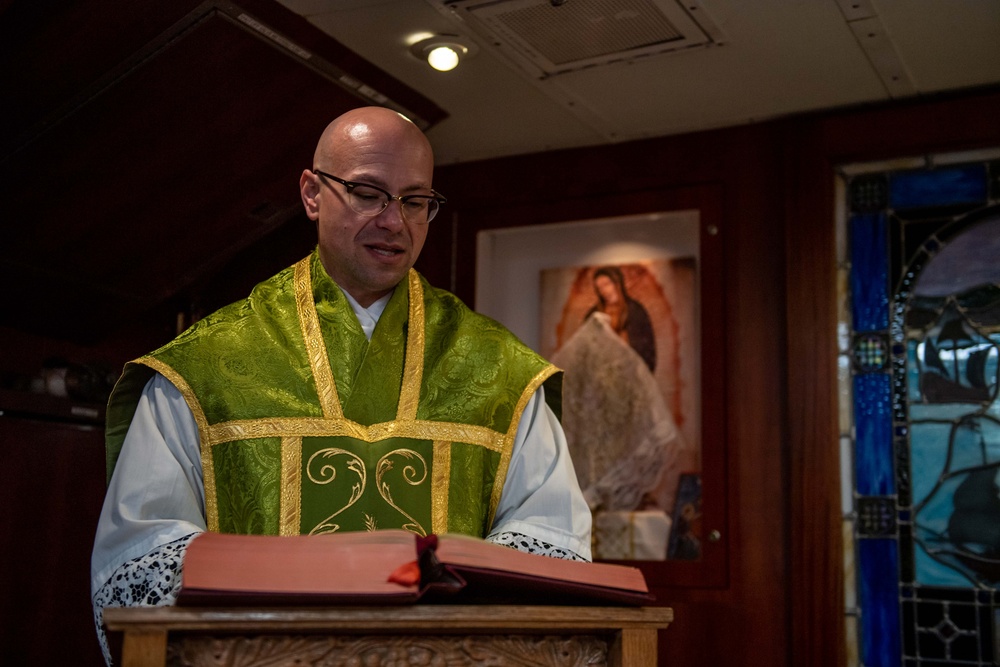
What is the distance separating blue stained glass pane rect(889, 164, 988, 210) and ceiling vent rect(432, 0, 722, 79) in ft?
3.22

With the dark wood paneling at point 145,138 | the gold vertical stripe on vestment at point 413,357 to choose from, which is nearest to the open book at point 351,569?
the gold vertical stripe on vestment at point 413,357

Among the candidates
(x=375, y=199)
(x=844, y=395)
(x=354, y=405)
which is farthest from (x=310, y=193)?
(x=844, y=395)

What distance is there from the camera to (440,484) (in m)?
2.34

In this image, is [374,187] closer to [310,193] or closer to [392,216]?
[392,216]

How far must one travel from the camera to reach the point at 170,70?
335 centimetres

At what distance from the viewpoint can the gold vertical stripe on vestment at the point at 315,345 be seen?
228 centimetres

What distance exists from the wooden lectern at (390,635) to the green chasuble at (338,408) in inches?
30.7

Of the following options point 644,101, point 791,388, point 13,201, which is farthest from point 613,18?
point 13,201

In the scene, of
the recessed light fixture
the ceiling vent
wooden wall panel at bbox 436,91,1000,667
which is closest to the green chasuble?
the ceiling vent

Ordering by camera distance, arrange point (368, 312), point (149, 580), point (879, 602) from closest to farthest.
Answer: point (149, 580)
point (368, 312)
point (879, 602)

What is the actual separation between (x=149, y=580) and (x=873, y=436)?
292cm

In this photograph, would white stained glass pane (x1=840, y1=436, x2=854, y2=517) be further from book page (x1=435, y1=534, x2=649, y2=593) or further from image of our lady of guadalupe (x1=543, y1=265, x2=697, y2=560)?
book page (x1=435, y1=534, x2=649, y2=593)

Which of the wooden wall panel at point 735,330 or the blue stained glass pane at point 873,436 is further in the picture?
the wooden wall panel at point 735,330

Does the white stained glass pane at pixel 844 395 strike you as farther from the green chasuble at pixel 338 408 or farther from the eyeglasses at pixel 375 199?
the eyeglasses at pixel 375 199
